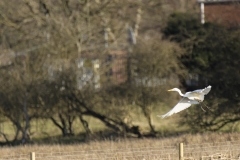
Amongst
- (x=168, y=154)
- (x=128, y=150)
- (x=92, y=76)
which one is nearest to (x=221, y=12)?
(x=92, y=76)

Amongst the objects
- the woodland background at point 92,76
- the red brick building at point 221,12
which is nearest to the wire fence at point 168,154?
the woodland background at point 92,76

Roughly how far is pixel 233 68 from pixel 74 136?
6111mm

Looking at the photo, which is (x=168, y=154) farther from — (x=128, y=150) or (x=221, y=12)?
(x=221, y=12)

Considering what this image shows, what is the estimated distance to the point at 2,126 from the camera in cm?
2325

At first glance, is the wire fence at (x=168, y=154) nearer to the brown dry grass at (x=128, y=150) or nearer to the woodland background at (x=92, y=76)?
the brown dry grass at (x=128, y=150)

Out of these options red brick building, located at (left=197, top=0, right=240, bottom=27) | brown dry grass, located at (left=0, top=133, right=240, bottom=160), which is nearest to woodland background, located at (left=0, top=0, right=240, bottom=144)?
red brick building, located at (left=197, top=0, right=240, bottom=27)

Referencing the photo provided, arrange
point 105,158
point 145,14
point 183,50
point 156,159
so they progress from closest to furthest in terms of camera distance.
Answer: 1. point 156,159
2. point 105,158
3. point 183,50
4. point 145,14

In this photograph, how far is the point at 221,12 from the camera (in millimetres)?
27703

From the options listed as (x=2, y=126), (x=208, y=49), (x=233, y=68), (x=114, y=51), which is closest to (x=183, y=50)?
(x=208, y=49)

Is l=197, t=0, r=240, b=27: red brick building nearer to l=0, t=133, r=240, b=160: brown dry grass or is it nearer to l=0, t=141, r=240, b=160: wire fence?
l=0, t=133, r=240, b=160: brown dry grass

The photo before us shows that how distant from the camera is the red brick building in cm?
2397

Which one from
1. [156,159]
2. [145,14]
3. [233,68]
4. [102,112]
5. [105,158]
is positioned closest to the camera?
[156,159]

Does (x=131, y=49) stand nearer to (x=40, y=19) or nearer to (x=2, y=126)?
(x=40, y=19)

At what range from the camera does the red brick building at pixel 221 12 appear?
24.0 metres
